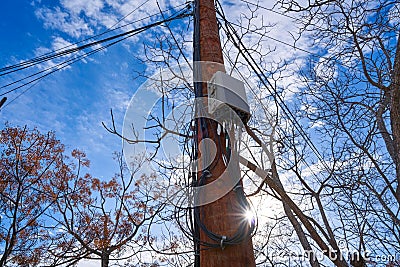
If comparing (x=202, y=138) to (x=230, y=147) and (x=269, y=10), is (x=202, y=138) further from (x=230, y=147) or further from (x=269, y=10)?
(x=269, y=10)

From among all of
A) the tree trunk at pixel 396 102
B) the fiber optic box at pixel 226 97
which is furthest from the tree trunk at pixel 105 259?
the fiber optic box at pixel 226 97

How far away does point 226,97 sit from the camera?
6.22 feet

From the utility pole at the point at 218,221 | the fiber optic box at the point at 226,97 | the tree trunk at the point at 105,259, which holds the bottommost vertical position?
the utility pole at the point at 218,221

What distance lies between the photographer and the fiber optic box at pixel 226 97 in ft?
6.24

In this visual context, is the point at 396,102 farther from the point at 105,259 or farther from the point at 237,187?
the point at 105,259

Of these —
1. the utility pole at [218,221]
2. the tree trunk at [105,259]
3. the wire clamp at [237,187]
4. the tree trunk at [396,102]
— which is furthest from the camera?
the tree trunk at [105,259]

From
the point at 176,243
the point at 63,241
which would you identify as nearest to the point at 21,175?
the point at 63,241

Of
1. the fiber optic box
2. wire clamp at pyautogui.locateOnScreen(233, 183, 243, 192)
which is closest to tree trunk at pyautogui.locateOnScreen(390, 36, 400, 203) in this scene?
the fiber optic box

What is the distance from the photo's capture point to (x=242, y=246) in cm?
153

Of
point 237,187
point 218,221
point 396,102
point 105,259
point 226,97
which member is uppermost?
point 396,102

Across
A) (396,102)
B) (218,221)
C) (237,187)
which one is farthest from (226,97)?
(396,102)

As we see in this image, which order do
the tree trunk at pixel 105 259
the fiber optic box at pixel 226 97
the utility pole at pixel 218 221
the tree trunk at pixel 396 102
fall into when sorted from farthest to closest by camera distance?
the tree trunk at pixel 105 259
the tree trunk at pixel 396 102
the fiber optic box at pixel 226 97
the utility pole at pixel 218 221

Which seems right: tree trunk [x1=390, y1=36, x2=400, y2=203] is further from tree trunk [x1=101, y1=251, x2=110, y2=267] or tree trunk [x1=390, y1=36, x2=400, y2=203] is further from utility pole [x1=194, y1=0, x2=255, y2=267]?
tree trunk [x1=101, y1=251, x2=110, y2=267]

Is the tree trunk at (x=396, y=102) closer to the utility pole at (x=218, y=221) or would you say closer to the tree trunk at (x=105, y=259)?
the utility pole at (x=218, y=221)
